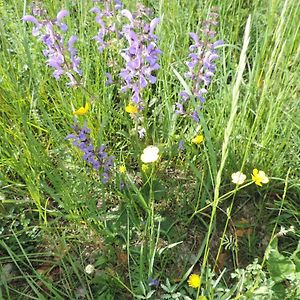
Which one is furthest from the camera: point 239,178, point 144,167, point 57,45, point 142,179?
point 142,179

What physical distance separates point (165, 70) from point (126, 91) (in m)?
0.27

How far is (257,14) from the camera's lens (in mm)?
2301

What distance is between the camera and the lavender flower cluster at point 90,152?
155 cm

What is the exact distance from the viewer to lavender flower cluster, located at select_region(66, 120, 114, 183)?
1.55m

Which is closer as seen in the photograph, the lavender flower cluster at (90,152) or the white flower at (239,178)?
the white flower at (239,178)

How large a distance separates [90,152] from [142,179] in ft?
1.03

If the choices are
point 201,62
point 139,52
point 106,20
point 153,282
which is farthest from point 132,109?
point 153,282

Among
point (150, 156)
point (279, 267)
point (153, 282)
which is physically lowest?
point (153, 282)

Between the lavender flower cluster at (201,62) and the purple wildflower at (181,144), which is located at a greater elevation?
the lavender flower cluster at (201,62)

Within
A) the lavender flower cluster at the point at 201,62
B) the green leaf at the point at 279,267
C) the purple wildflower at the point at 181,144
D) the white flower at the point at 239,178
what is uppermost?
the lavender flower cluster at the point at 201,62

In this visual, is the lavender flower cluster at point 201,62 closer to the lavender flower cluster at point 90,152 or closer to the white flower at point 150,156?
the white flower at point 150,156

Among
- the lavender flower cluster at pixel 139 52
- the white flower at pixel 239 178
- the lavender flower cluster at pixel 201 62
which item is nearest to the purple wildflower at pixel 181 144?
the lavender flower cluster at pixel 201 62

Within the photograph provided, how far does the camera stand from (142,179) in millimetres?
1793

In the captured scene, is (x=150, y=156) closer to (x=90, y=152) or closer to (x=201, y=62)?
(x=90, y=152)
